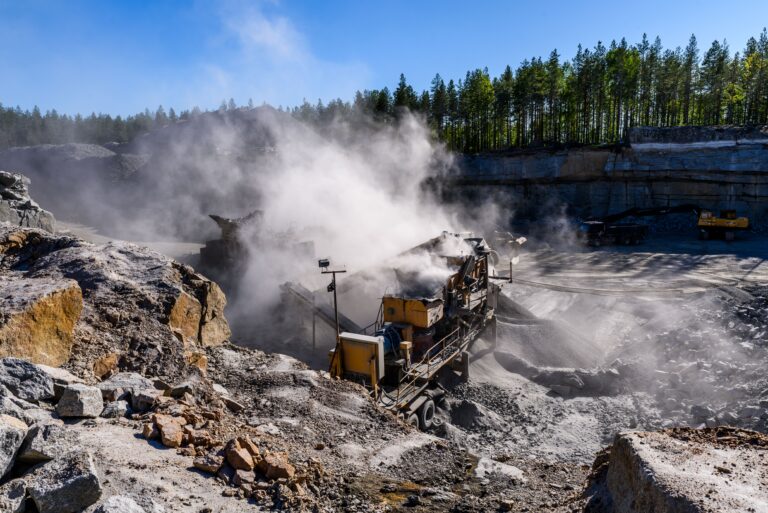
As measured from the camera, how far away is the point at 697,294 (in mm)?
20375

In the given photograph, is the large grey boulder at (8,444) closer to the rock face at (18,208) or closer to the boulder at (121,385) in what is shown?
the boulder at (121,385)

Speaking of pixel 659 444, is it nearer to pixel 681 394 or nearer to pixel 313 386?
pixel 313 386

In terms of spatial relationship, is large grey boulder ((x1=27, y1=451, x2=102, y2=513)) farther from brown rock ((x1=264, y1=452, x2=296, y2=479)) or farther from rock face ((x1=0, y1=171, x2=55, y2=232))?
rock face ((x1=0, y1=171, x2=55, y2=232))

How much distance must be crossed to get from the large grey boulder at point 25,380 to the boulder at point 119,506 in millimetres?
1913

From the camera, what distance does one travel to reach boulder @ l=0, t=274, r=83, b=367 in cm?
601

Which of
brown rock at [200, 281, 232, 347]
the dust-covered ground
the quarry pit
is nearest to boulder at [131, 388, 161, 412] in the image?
the quarry pit

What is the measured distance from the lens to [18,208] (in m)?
14.9

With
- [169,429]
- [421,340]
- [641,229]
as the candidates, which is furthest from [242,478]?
[641,229]

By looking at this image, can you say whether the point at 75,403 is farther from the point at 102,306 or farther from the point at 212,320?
Result: the point at 212,320

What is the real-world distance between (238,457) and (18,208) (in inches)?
530

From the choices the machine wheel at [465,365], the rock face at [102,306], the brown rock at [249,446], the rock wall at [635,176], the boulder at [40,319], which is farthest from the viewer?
the rock wall at [635,176]

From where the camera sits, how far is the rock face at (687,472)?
13.5 feet

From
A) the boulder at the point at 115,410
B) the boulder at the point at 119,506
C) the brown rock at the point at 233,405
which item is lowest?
the brown rock at the point at 233,405

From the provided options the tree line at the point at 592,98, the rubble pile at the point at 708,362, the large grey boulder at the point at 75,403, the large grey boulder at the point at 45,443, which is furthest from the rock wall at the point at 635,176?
the large grey boulder at the point at 45,443
